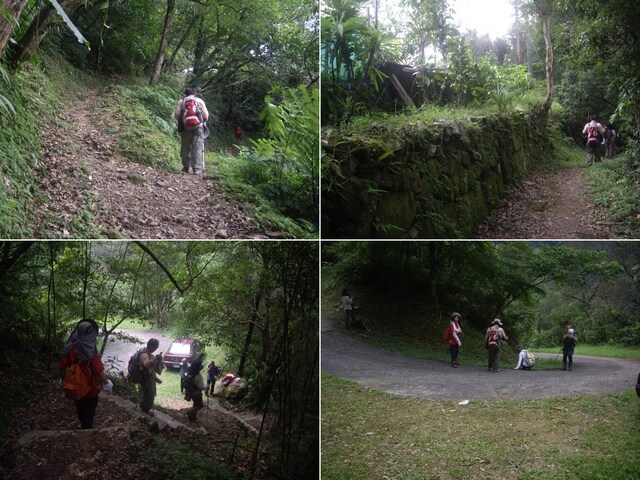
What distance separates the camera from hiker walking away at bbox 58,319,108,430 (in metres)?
2.63

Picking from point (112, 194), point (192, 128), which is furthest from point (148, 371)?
point (192, 128)

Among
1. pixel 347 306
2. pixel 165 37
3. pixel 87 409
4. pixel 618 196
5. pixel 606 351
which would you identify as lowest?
pixel 87 409

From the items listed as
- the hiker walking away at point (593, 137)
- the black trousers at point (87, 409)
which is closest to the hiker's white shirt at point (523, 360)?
the hiker walking away at point (593, 137)

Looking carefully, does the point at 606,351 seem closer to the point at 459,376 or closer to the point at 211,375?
the point at 459,376

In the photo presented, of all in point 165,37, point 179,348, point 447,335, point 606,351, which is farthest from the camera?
point 447,335

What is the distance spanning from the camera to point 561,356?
2.90 m

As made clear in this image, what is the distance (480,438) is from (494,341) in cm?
53

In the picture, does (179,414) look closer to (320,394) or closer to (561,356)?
(320,394)

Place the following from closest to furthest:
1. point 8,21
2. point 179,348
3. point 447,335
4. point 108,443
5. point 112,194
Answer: point 8,21 < point 112,194 < point 108,443 < point 179,348 < point 447,335

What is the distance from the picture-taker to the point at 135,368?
2.67 metres

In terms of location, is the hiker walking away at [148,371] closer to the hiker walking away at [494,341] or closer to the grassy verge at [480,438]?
the grassy verge at [480,438]

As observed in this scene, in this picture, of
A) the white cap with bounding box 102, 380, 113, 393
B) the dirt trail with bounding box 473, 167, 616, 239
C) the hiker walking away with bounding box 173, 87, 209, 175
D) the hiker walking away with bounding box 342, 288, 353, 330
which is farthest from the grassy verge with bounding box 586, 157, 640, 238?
the white cap with bounding box 102, 380, 113, 393

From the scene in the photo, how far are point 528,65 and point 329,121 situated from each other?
111cm

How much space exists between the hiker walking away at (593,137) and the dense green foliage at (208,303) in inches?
59.9
